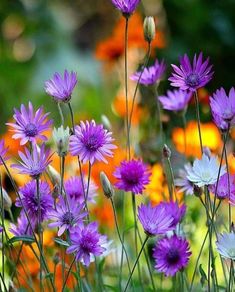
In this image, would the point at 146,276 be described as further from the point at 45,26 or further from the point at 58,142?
the point at 45,26

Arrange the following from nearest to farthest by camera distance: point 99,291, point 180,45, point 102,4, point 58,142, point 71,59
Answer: point 58,142 < point 99,291 < point 180,45 < point 71,59 < point 102,4

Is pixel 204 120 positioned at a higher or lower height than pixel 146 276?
higher

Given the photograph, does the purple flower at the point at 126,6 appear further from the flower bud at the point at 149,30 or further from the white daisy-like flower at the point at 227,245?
the white daisy-like flower at the point at 227,245

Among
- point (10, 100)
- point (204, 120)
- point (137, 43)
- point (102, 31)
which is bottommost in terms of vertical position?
point (204, 120)

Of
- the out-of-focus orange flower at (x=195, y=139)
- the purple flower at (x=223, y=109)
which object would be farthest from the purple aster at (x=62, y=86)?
the out-of-focus orange flower at (x=195, y=139)

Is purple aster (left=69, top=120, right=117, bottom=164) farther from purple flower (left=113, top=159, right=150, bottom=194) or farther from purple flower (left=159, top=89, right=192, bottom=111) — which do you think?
purple flower (left=159, top=89, right=192, bottom=111)

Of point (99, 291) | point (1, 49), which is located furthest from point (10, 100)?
point (99, 291)

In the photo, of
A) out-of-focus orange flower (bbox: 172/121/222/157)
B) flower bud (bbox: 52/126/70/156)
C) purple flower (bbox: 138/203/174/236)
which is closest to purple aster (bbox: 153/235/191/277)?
purple flower (bbox: 138/203/174/236)
